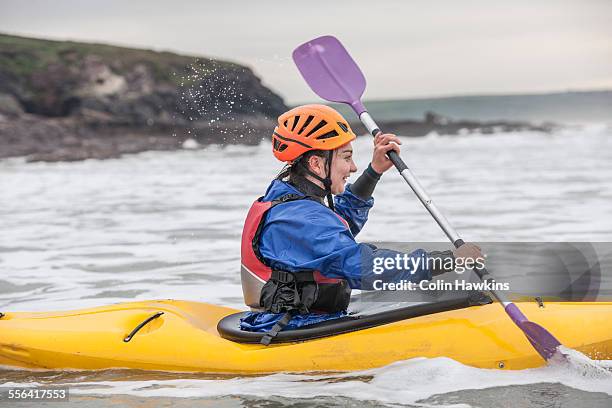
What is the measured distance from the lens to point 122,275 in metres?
7.43

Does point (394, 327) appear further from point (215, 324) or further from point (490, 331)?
point (215, 324)

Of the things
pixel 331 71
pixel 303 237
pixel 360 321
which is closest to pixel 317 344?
pixel 360 321

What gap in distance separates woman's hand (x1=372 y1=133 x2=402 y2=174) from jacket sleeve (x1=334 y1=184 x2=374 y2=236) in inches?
8.1

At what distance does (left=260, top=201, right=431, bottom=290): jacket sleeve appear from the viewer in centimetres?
388

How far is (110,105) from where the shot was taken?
3369 cm

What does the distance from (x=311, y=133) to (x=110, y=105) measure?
30.4m

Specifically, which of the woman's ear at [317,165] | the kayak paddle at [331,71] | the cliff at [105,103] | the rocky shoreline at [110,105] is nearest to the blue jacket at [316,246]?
the woman's ear at [317,165]

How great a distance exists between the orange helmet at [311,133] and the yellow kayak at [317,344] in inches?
31.4

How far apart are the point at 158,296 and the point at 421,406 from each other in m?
3.09

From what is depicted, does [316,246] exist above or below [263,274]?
above

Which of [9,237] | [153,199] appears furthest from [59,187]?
[9,237]

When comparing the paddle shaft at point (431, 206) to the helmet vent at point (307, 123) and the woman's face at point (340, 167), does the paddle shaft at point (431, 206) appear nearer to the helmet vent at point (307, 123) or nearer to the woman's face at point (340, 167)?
A: the woman's face at point (340, 167)

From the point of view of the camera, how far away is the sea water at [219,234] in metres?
4.05

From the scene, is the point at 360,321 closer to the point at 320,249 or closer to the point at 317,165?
the point at 320,249
